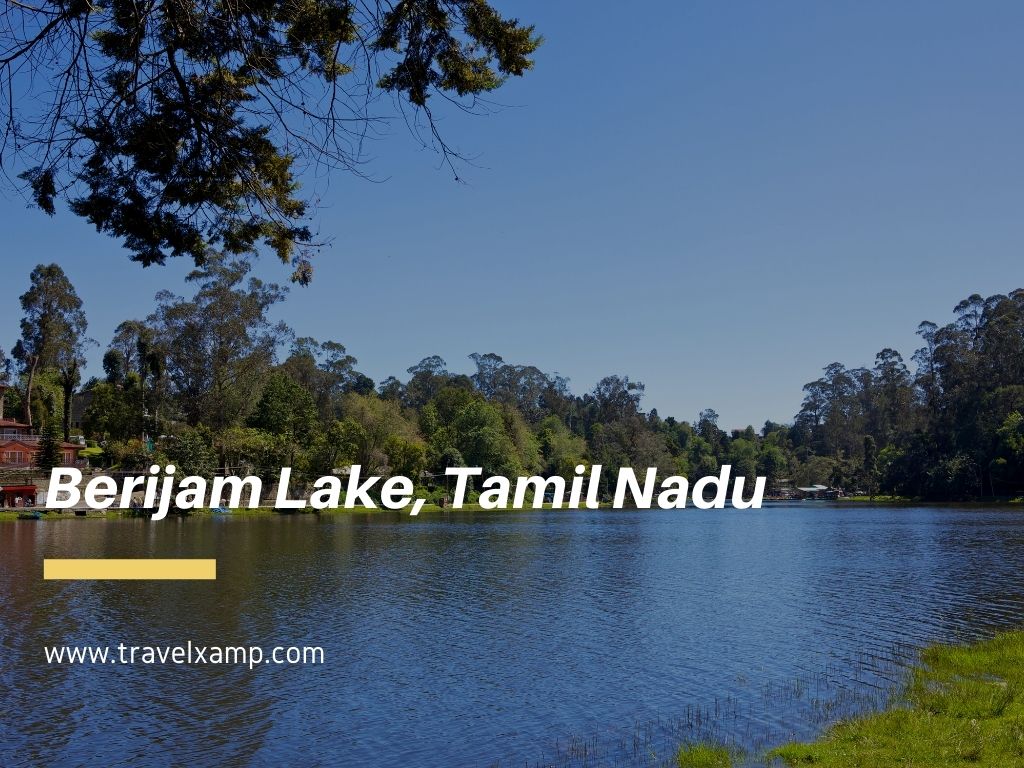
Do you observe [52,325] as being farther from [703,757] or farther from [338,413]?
[703,757]

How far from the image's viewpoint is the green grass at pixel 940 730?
10.6 metres

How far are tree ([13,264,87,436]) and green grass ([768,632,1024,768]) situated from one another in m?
90.2

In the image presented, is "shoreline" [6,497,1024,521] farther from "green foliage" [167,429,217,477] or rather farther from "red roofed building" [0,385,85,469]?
"red roofed building" [0,385,85,469]

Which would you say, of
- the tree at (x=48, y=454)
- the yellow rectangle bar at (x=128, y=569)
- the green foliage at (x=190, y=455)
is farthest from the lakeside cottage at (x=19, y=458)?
the yellow rectangle bar at (x=128, y=569)

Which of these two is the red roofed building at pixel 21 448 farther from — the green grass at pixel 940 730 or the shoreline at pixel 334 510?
the green grass at pixel 940 730

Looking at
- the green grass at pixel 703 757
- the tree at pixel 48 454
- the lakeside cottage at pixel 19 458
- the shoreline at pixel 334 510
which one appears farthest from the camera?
the tree at pixel 48 454

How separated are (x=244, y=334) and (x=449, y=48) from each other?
82965 mm

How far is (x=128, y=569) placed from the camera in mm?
36031

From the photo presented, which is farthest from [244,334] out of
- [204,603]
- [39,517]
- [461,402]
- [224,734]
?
[224,734]

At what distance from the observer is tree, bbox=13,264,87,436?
88375 mm

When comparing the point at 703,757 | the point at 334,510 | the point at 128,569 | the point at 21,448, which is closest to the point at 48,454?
the point at 21,448

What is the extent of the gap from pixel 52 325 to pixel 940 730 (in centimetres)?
9350

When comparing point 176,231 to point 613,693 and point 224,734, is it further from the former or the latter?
point 613,693

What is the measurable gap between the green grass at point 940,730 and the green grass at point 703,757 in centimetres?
67
